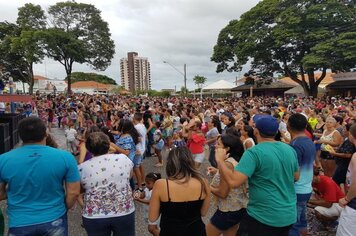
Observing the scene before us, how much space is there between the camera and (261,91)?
1796 inches

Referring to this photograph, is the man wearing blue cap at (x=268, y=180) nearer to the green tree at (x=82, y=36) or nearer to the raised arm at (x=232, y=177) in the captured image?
the raised arm at (x=232, y=177)

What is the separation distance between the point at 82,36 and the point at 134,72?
80.4 m

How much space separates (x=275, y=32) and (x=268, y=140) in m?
30.0

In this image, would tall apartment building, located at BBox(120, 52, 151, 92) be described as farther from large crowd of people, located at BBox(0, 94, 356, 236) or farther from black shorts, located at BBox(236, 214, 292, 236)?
black shorts, located at BBox(236, 214, 292, 236)

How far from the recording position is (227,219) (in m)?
3.17

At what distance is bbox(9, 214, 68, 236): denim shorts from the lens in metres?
2.24

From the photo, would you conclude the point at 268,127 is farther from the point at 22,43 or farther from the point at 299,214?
the point at 22,43

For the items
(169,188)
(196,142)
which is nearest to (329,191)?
(196,142)

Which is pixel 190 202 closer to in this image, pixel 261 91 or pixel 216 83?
pixel 216 83

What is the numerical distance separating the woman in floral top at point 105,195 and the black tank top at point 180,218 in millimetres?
435

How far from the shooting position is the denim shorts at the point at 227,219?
315cm

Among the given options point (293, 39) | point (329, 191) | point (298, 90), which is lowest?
point (329, 191)

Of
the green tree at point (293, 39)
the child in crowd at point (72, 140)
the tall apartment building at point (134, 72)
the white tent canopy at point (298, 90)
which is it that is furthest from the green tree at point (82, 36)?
the tall apartment building at point (134, 72)

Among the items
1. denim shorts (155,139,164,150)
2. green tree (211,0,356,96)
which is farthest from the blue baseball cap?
green tree (211,0,356,96)
